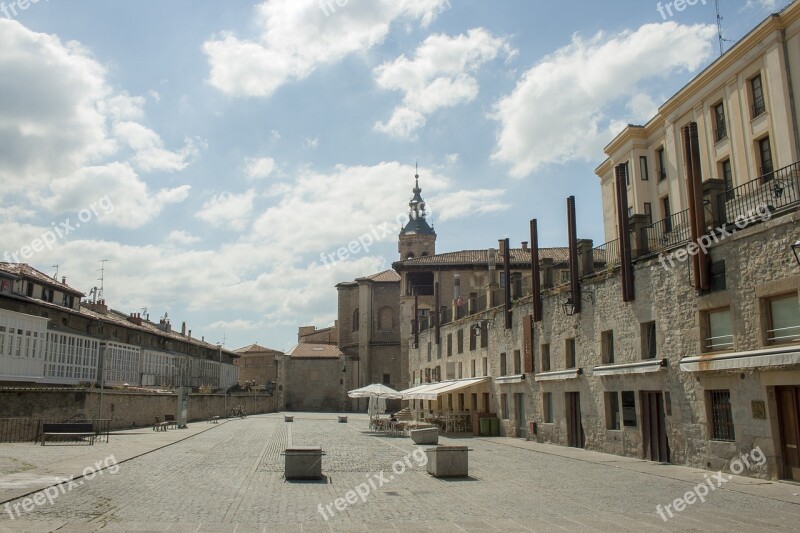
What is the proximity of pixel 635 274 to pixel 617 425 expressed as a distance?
5.05m

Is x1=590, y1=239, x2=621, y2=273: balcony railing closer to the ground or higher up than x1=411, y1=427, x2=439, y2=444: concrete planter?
higher up

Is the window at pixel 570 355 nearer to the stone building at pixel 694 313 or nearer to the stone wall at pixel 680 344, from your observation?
the stone building at pixel 694 313

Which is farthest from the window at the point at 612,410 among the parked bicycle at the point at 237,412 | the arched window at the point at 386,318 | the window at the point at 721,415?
the arched window at the point at 386,318

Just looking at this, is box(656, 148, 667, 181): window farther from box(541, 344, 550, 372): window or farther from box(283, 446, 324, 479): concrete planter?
box(283, 446, 324, 479): concrete planter

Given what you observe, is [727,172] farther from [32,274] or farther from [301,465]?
[32,274]

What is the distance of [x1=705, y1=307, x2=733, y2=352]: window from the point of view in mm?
15938

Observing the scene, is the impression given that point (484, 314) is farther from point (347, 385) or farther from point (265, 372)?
point (265, 372)

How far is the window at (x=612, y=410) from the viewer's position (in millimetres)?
21375

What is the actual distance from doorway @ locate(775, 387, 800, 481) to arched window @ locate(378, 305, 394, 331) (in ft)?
204

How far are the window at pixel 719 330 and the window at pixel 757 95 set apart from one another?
46.8 ft

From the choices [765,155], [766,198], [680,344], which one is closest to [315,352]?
[765,155]

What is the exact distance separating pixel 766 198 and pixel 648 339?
5553 mm

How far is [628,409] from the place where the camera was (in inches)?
804

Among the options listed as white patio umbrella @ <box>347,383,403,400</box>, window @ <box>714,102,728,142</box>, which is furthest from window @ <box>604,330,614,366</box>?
white patio umbrella @ <box>347,383,403,400</box>
